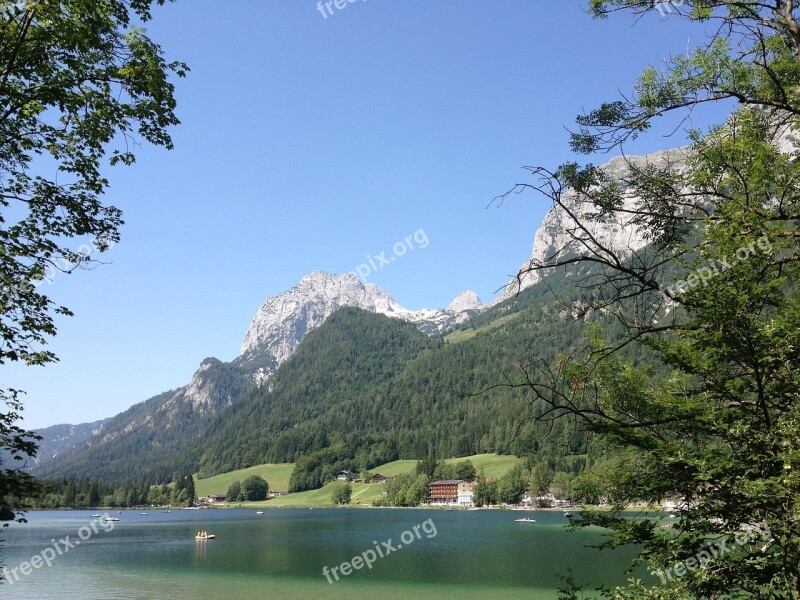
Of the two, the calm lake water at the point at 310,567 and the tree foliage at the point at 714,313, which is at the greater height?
the tree foliage at the point at 714,313

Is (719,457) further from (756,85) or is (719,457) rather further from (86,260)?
(86,260)

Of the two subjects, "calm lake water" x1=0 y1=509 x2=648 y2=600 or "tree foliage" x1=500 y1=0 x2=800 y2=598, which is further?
"calm lake water" x1=0 y1=509 x2=648 y2=600

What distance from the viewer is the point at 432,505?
18012cm

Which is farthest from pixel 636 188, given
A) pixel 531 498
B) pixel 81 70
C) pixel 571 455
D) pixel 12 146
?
pixel 571 455

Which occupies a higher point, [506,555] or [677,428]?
Answer: [677,428]

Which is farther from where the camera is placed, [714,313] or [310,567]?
[310,567]

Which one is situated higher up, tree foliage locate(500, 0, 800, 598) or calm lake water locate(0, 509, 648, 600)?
tree foliage locate(500, 0, 800, 598)

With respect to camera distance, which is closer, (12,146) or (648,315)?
(648,315)

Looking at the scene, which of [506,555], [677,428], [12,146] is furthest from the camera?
[506,555]

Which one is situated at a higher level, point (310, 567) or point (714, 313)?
point (714, 313)

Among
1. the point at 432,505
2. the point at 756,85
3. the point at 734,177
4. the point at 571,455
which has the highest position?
the point at 756,85

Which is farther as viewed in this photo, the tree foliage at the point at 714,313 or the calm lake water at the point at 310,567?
the calm lake water at the point at 310,567

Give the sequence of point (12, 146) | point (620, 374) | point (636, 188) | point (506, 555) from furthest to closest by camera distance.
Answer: point (506, 555), point (620, 374), point (12, 146), point (636, 188)

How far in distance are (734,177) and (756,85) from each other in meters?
2.55
